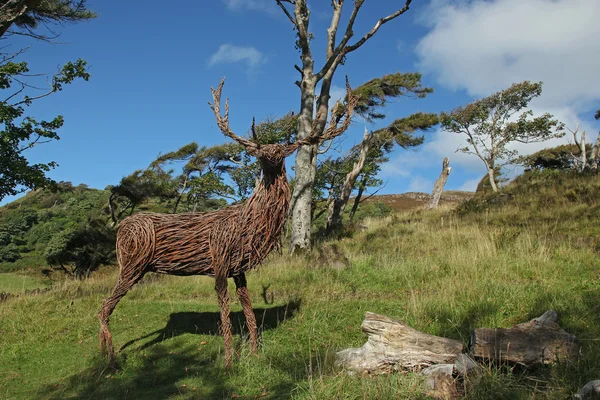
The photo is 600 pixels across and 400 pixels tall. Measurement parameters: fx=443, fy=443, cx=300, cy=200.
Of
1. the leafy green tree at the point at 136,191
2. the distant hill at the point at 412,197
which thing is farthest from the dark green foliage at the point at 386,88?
the distant hill at the point at 412,197

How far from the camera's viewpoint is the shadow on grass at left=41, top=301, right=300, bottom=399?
4941 mm

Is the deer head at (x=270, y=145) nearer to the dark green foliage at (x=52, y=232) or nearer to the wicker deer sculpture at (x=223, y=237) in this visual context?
the wicker deer sculpture at (x=223, y=237)

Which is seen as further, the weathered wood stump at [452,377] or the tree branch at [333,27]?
the tree branch at [333,27]

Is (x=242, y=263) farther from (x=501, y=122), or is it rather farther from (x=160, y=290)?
(x=501, y=122)

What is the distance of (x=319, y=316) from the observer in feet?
22.1

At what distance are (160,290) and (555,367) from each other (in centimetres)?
800

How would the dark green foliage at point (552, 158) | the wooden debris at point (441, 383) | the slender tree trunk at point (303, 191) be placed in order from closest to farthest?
1. the wooden debris at point (441, 383)
2. the slender tree trunk at point (303, 191)
3. the dark green foliage at point (552, 158)

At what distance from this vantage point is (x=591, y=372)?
403cm

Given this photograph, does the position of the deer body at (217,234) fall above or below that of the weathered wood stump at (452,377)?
above

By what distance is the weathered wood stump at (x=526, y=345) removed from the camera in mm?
4453

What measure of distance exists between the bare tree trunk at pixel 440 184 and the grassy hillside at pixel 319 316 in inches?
375

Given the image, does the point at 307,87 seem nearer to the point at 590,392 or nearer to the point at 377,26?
the point at 377,26

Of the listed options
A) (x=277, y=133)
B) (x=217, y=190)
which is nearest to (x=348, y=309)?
(x=277, y=133)

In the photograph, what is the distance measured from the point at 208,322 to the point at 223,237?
8.46 ft
